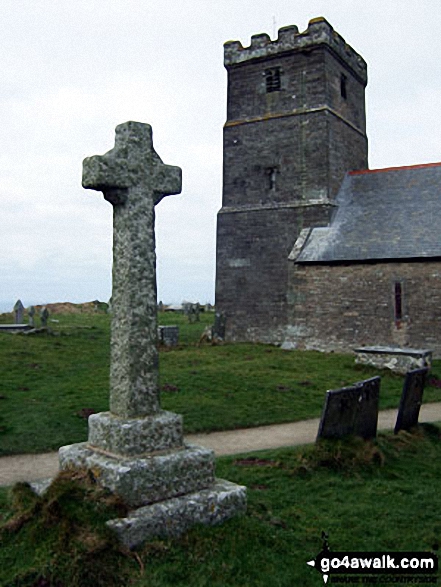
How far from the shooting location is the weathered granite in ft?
15.2

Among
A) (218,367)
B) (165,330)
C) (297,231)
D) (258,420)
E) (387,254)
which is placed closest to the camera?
(258,420)

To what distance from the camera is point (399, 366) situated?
1559 centimetres

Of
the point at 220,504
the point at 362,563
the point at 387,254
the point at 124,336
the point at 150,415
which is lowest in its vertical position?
the point at 362,563

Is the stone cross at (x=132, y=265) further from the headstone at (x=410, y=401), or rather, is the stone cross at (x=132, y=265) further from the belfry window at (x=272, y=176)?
the belfry window at (x=272, y=176)

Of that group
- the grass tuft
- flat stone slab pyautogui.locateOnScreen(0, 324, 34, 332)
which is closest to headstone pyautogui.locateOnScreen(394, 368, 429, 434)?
the grass tuft

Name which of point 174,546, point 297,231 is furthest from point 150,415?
point 297,231

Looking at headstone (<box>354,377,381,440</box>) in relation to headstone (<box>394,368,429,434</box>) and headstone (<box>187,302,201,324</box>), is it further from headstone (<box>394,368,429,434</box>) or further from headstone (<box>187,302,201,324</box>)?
headstone (<box>187,302,201,324</box>)

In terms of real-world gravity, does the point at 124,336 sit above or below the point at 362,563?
above

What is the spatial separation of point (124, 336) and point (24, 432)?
16.9ft

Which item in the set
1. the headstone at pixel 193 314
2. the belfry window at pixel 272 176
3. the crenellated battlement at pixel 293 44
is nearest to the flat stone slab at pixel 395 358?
the belfry window at pixel 272 176

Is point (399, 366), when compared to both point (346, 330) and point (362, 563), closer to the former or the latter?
point (346, 330)

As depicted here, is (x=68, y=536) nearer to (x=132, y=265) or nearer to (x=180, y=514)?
(x=180, y=514)

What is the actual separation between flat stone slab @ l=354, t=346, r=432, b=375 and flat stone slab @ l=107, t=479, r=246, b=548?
11.6 metres

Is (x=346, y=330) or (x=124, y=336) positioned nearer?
(x=124, y=336)
